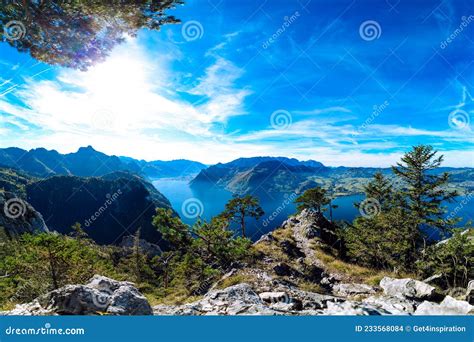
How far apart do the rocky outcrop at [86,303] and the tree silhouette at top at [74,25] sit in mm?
10013

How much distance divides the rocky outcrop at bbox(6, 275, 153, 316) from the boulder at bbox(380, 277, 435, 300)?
11.7 metres

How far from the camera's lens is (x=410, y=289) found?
43.8 ft

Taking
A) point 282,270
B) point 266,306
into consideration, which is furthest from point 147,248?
point 266,306

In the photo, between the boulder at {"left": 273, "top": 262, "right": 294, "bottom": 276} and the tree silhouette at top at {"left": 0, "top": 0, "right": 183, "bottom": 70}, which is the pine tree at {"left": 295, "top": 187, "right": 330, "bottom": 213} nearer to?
the boulder at {"left": 273, "top": 262, "right": 294, "bottom": 276}

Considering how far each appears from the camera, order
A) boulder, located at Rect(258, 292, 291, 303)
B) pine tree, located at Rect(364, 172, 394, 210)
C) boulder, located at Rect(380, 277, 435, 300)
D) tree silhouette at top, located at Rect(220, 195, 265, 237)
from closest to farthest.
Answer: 1. boulder, located at Rect(258, 292, 291, 303)
2. boulder, located at Rect(380, 277, 435, 300)
3. tree silhouette at top, located at Rect(220, 195, 265, 237)
4. pine tree, located at Rect(364, 172, 394, 210)

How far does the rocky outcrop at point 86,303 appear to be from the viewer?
758 cm

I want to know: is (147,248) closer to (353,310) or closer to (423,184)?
(423,184)

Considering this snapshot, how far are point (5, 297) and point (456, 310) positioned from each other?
21.1 meters

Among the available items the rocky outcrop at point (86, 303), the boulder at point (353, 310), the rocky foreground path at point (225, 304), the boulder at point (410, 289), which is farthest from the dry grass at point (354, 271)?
the rocky outcrop at point (86, 303)

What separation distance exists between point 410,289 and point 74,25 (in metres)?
19.8

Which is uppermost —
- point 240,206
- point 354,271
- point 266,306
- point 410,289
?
point 240,206

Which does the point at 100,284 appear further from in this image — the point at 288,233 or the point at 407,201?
the point at 288,233

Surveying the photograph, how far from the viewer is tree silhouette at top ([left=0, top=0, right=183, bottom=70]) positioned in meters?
10.4

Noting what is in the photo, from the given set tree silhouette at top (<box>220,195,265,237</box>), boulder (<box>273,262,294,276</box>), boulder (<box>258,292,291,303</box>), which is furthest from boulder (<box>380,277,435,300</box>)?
tree silhouette at top (<box>220,195,265,237</box>)
